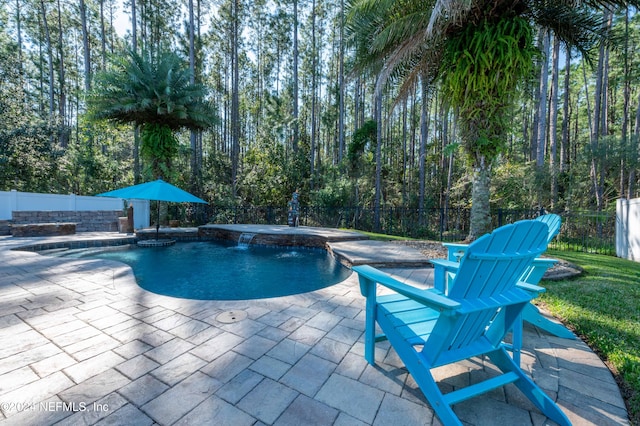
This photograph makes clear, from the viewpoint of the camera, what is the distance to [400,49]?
5.73 meters

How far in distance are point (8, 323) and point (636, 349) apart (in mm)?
5108

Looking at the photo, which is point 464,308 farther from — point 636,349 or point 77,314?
point 77,314

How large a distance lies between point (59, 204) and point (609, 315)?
13.8 metres

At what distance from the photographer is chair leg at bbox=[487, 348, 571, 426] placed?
4.57ft

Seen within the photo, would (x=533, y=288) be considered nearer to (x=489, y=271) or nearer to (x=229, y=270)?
(x=489, y=271)

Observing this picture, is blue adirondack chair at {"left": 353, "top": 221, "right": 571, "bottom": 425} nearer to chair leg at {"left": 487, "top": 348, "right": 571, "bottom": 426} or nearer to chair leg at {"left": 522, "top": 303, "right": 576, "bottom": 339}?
chair leg at {"left": 487, "top": 348, "right": 571, "bottom": 426}

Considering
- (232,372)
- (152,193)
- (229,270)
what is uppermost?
(152,193)

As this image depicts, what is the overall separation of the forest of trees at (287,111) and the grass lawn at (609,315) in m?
3.01

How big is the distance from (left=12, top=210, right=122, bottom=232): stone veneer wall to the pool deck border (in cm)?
825

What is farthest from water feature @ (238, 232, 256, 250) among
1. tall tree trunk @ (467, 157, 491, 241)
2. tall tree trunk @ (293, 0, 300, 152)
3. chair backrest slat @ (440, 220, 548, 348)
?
tall tree trunk @ (293, 0, 300, 152)

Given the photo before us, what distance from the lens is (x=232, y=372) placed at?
5.86 feet

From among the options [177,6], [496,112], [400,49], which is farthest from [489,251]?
[177,6]

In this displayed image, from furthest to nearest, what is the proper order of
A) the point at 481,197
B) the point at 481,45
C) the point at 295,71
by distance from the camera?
the point at 295,71 < the point at 481,197 < the point at 481,45

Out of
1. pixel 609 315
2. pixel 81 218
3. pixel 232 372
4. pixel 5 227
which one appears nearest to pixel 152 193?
pixel 5 227
